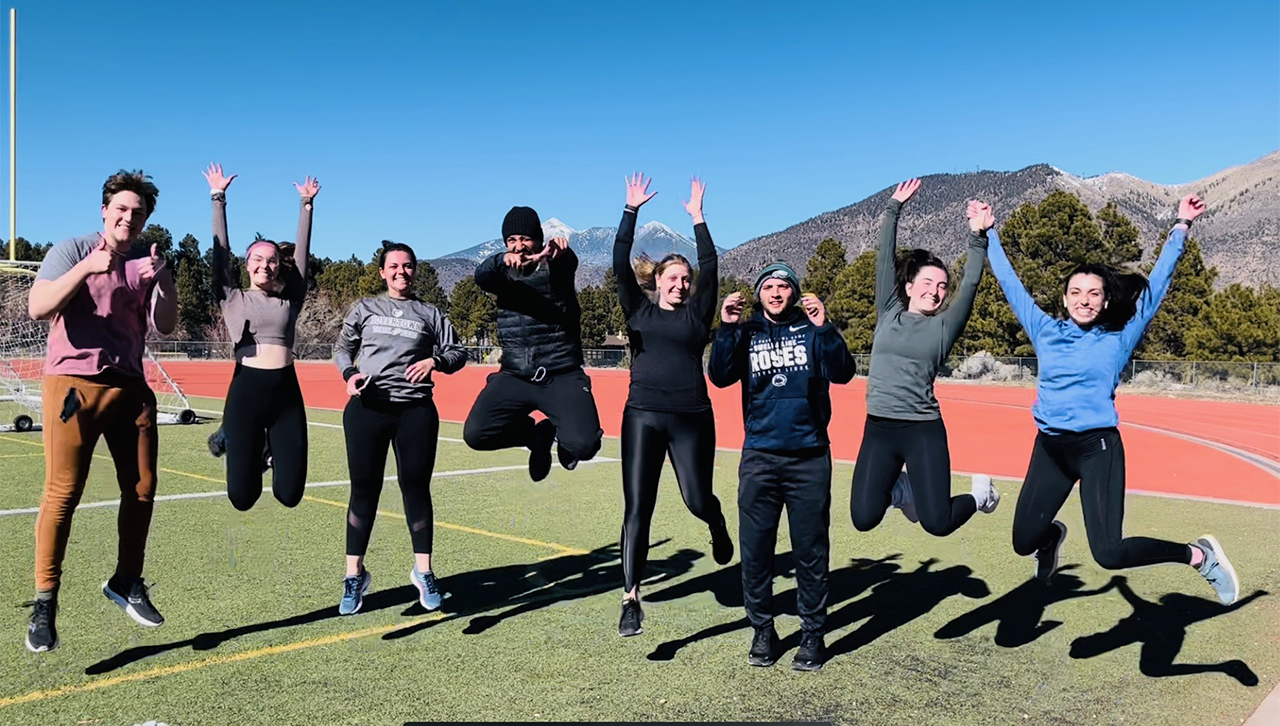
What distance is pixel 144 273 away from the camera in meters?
4.99

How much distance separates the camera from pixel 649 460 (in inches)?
221

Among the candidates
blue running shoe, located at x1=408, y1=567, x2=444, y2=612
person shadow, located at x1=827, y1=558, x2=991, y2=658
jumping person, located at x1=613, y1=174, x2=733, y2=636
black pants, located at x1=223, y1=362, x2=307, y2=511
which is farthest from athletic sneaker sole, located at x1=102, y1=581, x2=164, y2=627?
person shadow, located at x1=827, y1=558, x2=991, y2=658

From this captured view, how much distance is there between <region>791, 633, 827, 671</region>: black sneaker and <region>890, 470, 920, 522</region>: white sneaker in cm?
106

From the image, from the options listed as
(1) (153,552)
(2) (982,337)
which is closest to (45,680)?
(1) (153,552)

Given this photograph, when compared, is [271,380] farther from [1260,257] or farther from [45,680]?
[1260,257]

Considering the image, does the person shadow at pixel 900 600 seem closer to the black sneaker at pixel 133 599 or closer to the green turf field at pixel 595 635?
the green turf field at pixel 595 635

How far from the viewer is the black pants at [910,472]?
567cm

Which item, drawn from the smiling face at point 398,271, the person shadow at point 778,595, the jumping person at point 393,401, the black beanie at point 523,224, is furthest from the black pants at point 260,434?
the person shadow at point 778,595

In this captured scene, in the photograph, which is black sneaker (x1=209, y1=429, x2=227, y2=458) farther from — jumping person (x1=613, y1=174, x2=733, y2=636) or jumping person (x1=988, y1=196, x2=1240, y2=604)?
jumping person (x1=988, y1=196, x2=1240, y2=604)

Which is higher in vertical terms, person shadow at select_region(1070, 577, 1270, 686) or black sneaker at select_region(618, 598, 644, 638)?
black sneaker at select_region(618, 598, 644, 638)

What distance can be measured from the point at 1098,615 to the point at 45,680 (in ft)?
20.0

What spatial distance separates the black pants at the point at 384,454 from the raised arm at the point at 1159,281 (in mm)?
3949

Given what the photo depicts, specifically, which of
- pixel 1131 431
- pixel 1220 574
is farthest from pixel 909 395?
pixel 1131 431

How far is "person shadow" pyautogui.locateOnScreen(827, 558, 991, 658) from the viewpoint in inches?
231
